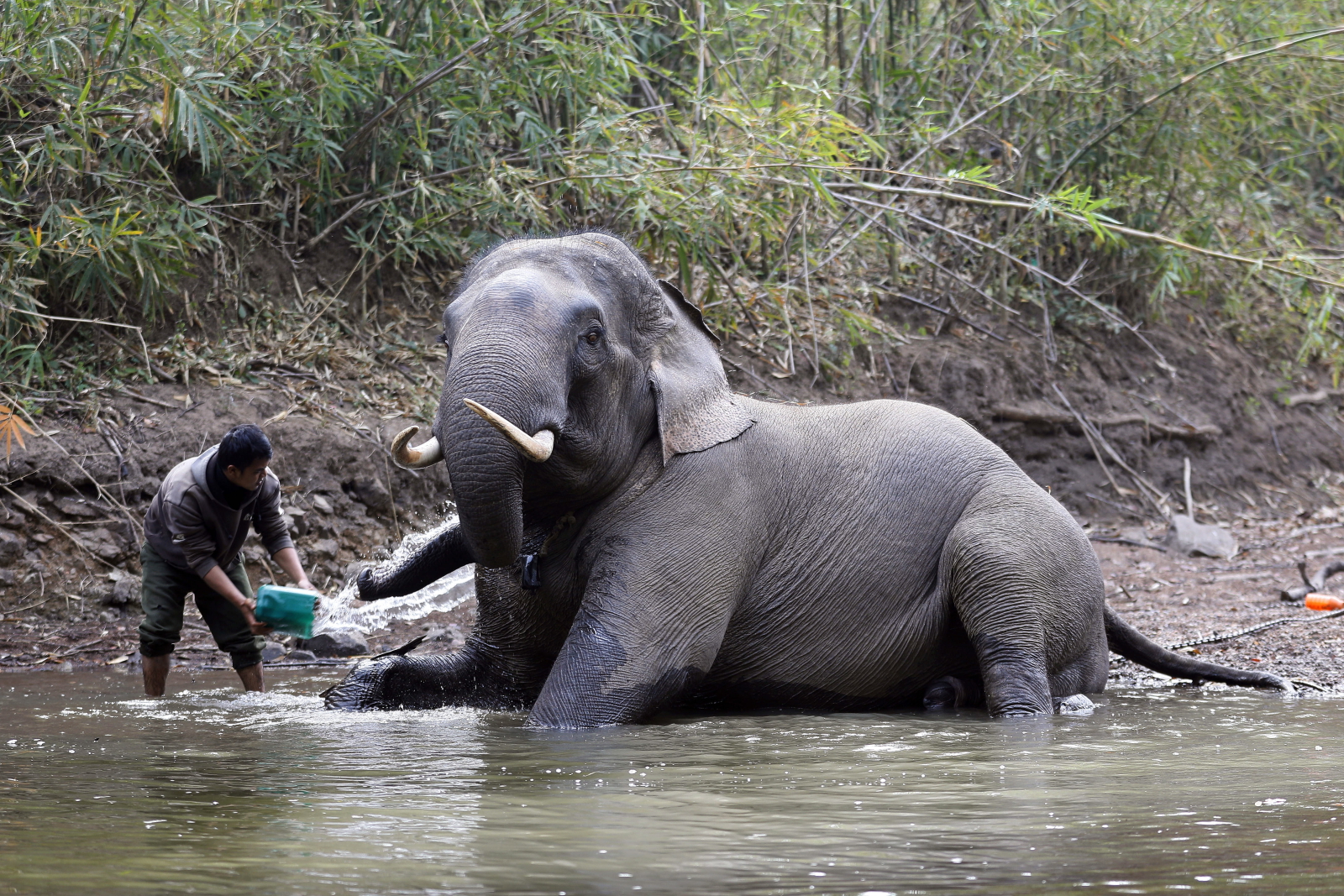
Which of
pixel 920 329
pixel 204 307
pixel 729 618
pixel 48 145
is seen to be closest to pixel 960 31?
pixel 920 329

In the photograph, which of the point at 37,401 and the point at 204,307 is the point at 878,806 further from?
the point at 204,307

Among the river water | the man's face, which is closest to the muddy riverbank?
the man's face

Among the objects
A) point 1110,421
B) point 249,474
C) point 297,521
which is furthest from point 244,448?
point 1110,421

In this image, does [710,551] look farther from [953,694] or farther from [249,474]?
[249,474]

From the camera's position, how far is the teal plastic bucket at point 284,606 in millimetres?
5859

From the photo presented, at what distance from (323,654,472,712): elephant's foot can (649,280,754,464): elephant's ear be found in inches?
50.5

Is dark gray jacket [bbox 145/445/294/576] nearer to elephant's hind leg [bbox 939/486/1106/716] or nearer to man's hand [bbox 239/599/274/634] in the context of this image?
man's hand [bbox 239/599/274/634]

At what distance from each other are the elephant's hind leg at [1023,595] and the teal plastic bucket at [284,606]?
251cm

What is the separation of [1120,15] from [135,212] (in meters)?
7.40

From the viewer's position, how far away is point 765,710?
5547 millimetres

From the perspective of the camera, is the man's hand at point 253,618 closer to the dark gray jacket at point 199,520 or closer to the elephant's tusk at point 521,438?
the dark gray jacket at point 199,520

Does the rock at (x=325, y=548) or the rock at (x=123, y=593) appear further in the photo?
the rock at (x=325, y=548)

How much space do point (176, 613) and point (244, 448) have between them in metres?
0.90

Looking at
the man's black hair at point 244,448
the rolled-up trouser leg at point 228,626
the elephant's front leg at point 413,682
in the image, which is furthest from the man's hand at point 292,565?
the elephant's front leg at point 413,682
